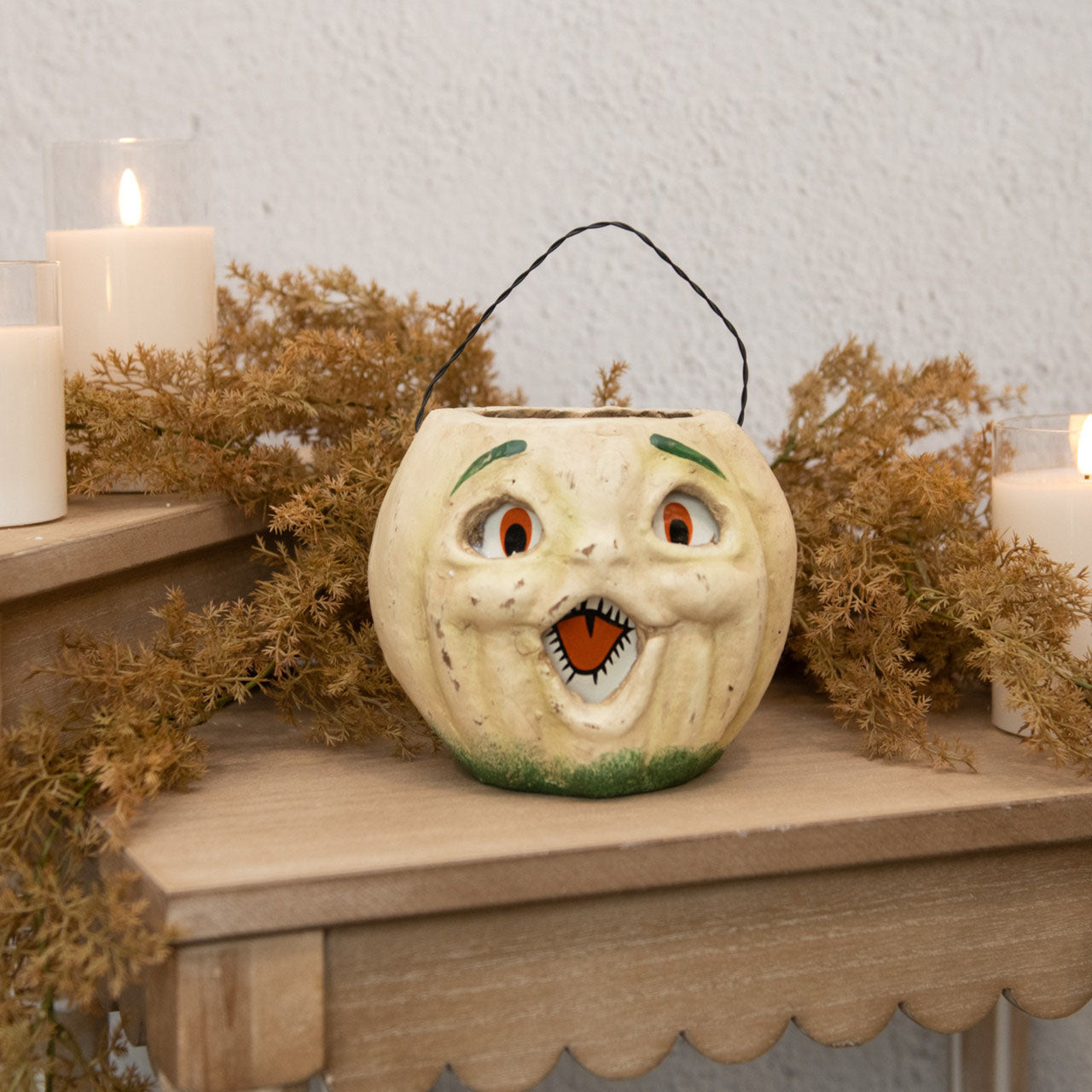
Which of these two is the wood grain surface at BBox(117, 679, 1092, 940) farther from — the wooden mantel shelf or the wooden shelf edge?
the wooden shelf edge

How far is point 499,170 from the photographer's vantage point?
94cm

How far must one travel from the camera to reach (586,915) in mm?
485

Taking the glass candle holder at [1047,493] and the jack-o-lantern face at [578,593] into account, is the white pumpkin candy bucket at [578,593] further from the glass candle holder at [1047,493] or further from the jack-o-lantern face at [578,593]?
the glass candle holder at [1047,493]

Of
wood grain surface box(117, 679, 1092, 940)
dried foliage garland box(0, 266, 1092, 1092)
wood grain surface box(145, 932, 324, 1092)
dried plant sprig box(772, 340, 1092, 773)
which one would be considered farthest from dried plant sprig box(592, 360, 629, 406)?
wood grain surface box(145, 932, 324, 1092)

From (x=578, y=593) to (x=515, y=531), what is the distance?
0.13ft

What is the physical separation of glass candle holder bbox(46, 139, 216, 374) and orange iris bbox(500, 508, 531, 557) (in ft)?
0.90

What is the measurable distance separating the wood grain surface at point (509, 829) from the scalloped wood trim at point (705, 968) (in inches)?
0.7

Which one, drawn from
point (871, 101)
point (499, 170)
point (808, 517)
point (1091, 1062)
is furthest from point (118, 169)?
point (1091, 1062)

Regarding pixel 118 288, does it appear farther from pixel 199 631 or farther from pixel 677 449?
pixel 677 449

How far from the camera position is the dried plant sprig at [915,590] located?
1.82 feet

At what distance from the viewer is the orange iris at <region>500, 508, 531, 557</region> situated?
511 millimetres

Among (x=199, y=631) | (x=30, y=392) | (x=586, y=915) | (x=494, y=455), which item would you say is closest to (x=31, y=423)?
(x=30, y=392)

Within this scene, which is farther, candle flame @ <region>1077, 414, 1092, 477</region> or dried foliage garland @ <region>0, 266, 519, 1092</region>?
candle flame @ <region>1077, 414, 1092, 477</region>

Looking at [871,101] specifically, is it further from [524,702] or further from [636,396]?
[524,702]
